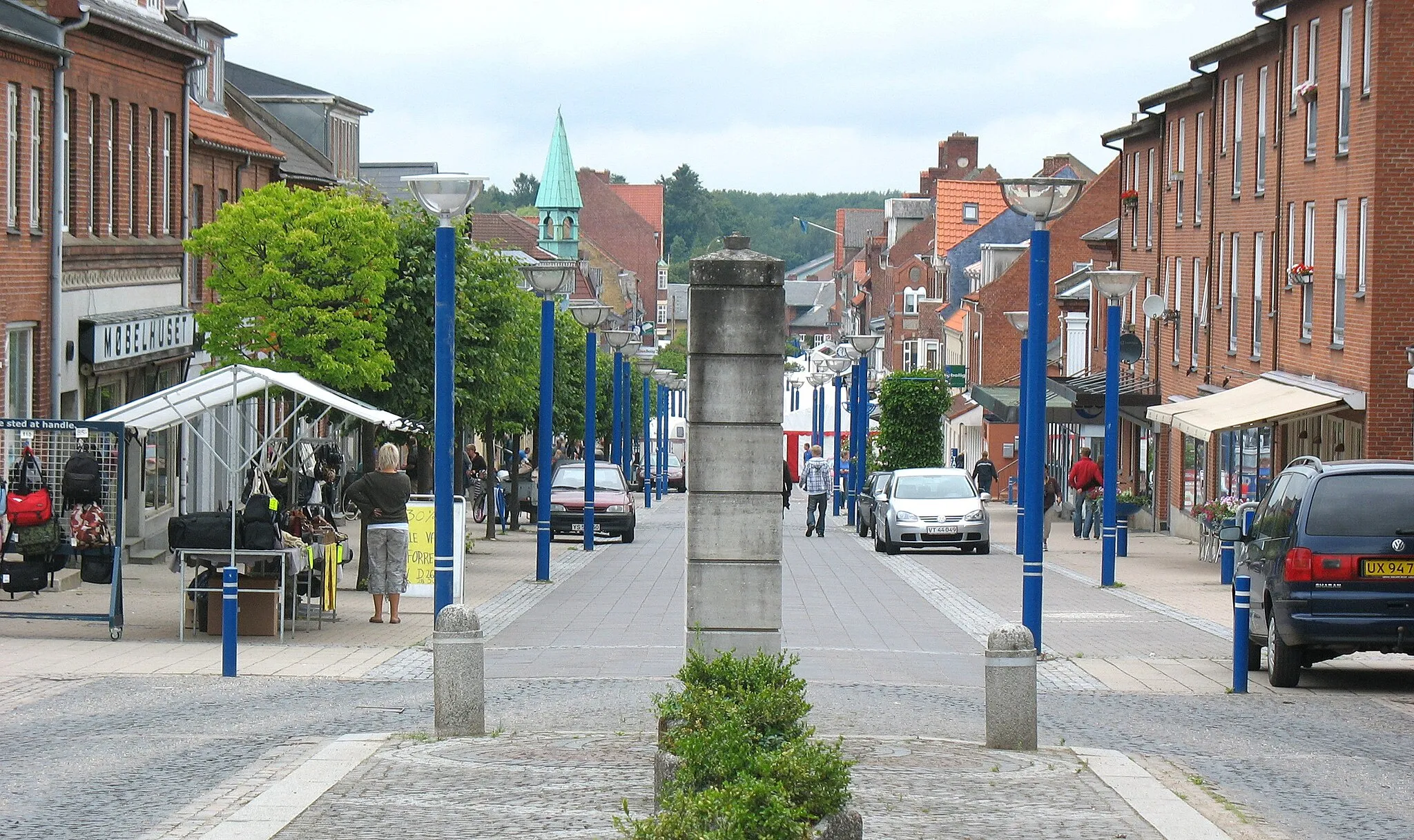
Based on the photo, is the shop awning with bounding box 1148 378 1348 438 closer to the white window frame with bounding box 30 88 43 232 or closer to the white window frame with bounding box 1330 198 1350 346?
the white window frame with bounding box 1330 198 1350 346

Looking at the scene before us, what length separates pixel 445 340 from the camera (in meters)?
15.4

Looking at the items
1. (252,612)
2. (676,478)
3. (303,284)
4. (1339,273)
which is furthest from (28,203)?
(676,478)

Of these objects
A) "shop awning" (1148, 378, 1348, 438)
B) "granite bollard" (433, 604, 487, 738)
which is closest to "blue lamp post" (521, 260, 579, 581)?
"shop awning" (1148, 378, 1348, 438)

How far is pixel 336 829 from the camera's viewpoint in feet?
28.1

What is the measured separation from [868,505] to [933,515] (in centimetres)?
613

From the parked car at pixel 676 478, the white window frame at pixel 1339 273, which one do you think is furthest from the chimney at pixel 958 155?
the white window frame at pixel 1339 273

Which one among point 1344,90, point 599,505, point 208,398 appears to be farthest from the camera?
point 599,505

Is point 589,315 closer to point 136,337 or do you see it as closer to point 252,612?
point 136,337

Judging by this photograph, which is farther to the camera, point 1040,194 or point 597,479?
point 597,479

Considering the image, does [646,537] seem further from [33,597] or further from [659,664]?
[659,664]

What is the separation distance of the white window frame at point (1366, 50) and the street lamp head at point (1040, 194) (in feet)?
51.2

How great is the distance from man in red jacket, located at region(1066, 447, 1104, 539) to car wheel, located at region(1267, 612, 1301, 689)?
974 inches

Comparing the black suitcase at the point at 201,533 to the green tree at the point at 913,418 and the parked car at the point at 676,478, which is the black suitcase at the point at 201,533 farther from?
the parked car at the point at 676,478

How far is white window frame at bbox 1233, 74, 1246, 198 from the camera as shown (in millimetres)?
39219
